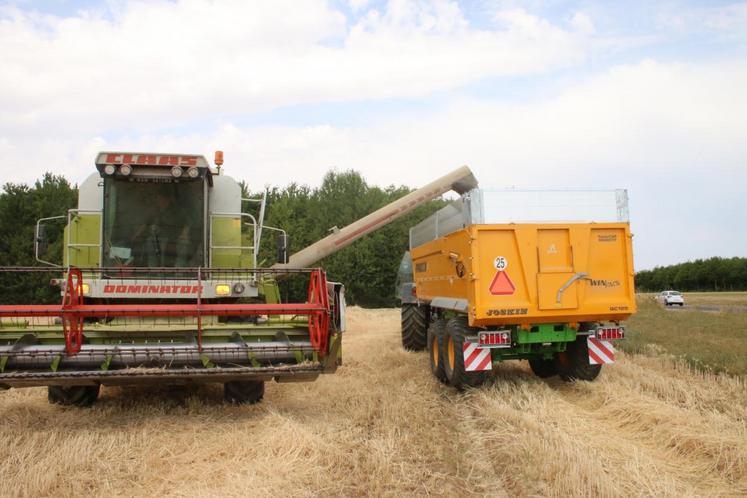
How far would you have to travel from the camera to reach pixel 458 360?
21.8 ft

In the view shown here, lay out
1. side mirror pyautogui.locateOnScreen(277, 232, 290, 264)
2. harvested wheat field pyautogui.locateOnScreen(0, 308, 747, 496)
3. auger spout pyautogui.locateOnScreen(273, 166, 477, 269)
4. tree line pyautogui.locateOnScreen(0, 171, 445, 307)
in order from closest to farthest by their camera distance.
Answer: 1. harvested wheat field pyautogui.locateOnScreen(0, 308, 747, 496)
2. side mirror pyautogui.locateOnScreen(277, 232, 290, 264)
3. auger spout pyautogui.locateOnScreen(273, 166, 477, 269)
4. tree line pyautogui.locateOnScreen(0, 171, 445, 307)

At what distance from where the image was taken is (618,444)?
180 inches

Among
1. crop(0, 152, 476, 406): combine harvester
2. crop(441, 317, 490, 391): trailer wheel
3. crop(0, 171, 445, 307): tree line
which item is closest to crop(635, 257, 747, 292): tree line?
crop(0, 171, 445, 307): tree line

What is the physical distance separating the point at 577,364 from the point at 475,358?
148 centimetres

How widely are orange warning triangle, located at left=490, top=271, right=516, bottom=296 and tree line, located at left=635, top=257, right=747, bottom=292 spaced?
6540cm

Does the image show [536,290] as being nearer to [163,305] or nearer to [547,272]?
[547,272]

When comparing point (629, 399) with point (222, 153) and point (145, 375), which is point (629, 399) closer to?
point (145, 375)

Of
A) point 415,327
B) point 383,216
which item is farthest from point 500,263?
point 383,216

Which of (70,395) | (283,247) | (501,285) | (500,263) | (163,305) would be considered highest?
(283,247)

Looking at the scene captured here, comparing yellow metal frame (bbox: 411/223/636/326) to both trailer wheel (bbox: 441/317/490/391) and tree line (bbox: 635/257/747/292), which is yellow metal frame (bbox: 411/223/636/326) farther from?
tree line (bbox: 635/257/747/292)

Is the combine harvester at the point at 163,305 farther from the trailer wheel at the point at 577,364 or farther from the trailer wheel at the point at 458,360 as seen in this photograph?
the trailer wheel at the point at 577,364

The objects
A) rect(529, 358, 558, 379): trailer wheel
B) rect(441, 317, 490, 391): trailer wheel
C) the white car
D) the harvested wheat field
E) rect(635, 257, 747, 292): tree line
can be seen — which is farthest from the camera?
rect(635, 257, 747, 292): tree line

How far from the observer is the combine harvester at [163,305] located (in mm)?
5004

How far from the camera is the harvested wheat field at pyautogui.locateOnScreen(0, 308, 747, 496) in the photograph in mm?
3789
